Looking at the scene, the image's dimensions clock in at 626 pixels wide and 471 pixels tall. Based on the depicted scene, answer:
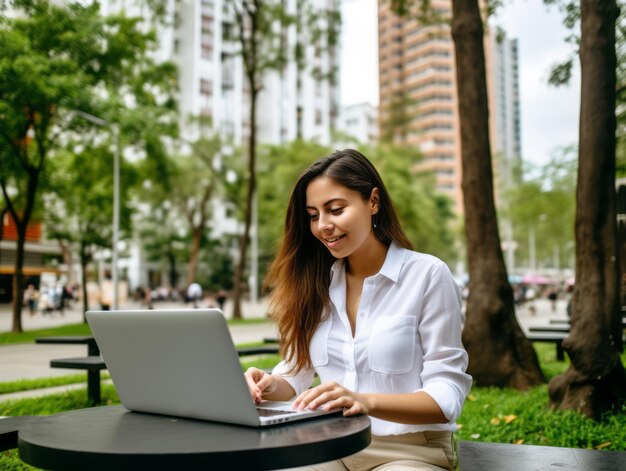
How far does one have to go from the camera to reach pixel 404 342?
2.17 meters

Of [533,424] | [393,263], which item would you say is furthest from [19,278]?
[393,263]

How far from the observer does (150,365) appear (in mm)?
1877

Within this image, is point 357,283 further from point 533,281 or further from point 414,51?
point 414,51

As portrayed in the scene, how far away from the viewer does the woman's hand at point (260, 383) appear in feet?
7.29

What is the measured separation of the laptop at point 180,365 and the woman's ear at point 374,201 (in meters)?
0.77

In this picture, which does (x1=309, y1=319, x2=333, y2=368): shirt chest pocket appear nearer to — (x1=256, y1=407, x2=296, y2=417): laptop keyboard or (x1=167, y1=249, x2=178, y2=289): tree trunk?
(x1=256, y1=407, x2=296, y2=417): laptop keyboard

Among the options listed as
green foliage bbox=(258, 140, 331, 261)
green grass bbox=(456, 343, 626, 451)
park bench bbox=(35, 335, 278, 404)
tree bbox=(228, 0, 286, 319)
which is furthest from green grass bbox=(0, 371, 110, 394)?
green foliage bbox=(258, 140, 331, 261)

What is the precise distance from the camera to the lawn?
4551mm

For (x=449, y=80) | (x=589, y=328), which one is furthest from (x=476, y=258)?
(x=449, y=80)

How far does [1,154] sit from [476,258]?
187 inches

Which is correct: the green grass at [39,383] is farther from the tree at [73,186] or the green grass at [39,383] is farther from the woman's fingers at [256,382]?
the woman's fingers at [256,382]

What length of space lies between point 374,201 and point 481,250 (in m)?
5.19

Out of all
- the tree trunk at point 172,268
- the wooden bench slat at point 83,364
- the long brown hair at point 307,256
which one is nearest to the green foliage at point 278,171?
the tree trunk at point 172,268

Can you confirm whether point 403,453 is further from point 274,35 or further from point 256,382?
point 274,35
